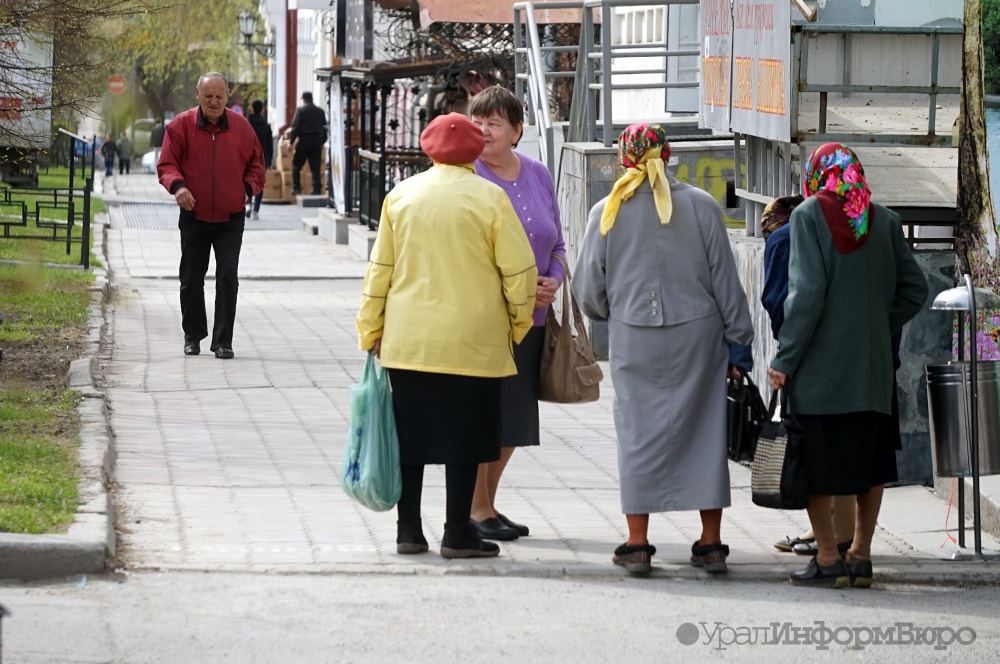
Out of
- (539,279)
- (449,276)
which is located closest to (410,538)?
(449,276)

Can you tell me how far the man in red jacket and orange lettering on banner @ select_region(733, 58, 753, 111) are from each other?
12.2ft

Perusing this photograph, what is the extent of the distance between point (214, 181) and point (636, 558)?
6.00 meters

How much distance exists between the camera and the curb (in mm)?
5641

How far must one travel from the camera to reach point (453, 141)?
235 inches

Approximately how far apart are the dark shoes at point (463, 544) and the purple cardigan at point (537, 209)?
2.93ft

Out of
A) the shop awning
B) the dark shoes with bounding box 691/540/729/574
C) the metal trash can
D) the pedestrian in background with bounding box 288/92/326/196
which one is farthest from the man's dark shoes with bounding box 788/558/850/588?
the pedestrian in background with bounding box 288/92/326/196

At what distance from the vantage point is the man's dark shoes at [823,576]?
588cm

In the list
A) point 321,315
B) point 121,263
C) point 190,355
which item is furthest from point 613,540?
point 121,263

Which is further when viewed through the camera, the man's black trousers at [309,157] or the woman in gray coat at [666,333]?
the man's black trousers at [309,157]

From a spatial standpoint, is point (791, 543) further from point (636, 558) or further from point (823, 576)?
point (636, 558)

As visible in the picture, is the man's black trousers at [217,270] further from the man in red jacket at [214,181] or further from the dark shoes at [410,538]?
the dark shoes at [410,538]

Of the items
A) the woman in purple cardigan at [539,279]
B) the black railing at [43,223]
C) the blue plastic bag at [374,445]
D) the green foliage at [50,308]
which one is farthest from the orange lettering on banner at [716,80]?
the black railing at [43,223]

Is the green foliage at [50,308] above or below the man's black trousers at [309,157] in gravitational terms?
below

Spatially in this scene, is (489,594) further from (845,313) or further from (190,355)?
(190,355)
